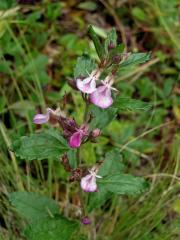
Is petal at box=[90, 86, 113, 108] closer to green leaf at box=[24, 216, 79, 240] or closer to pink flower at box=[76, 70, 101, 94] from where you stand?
pink flower at box=[76, 70, 101, 94]

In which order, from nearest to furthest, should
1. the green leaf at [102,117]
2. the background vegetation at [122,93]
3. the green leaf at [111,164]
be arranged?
1. the green leaf at [102,117]
2. the green leaf at [111,164]
3. the background vegetation at [122,93]

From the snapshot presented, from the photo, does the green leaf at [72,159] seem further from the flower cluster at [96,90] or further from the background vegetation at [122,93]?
the flower cluster at [96,90]

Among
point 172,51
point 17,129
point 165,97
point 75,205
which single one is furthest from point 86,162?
point 172,51

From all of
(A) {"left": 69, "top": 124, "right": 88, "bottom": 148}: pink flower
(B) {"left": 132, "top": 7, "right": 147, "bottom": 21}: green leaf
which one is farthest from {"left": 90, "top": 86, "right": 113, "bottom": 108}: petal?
(B) {"left": 132, "top": 7, "right": 147, "bottom": 21}: green leaf

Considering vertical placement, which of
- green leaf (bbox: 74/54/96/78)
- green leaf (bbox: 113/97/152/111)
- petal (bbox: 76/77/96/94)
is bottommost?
green leaf (bbox: 113/97/152/111)

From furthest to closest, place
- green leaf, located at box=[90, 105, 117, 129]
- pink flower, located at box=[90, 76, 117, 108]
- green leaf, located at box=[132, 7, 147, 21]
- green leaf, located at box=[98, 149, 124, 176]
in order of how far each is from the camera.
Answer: green leaf, located at box=[132, 7, 147, 21] → green leaf, located at box=[98, 149, 124, 176] → green leaf, located at box=[90, 105, 117, 129] → pink flower, located at box=[90, 76, 117, 108]

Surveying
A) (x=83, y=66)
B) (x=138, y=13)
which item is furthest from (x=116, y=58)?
(x=138, y=13)

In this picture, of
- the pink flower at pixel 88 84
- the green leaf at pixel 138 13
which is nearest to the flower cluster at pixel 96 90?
the pink flower at pixel 88 84

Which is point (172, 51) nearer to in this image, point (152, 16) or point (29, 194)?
point (152, 16)
